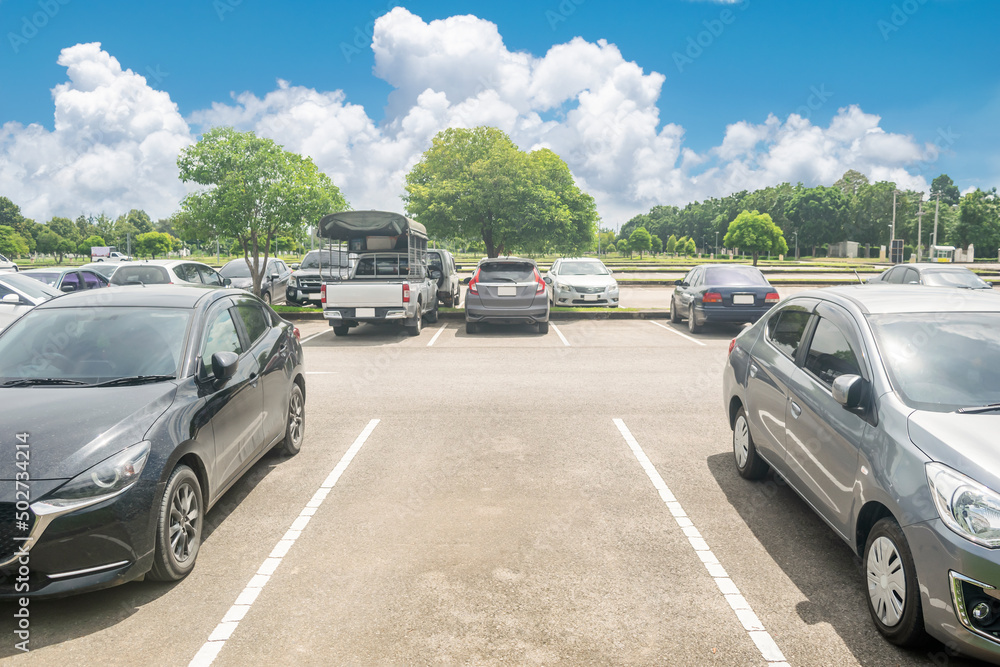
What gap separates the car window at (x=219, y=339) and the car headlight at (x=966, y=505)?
4.01 meters

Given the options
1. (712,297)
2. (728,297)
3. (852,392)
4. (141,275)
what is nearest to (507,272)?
(712,297)

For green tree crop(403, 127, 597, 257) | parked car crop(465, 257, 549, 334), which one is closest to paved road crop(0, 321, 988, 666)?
parked car crop(465, 257, 549, 334)

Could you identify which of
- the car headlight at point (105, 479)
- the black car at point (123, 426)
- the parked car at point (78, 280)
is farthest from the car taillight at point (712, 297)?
the parked car at point (78, 280)

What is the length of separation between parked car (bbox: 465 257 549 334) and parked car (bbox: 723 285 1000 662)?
31.5ft

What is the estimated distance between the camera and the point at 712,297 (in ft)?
48.2

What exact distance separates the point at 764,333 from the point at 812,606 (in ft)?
8.01

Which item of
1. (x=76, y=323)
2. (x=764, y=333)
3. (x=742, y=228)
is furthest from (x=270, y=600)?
(x=742, y=228)

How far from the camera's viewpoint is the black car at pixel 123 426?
3213 millimetres

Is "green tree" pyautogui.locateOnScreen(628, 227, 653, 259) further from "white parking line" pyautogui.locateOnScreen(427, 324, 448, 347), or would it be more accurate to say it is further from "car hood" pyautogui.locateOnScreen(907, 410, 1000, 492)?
"car hood" pyautogui.locateOnScreen(907, 410, 1000, 492)

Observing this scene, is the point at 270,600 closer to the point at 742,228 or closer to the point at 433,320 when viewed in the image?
the point at 433,320

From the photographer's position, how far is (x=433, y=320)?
57.1 ft

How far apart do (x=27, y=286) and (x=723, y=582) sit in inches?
469

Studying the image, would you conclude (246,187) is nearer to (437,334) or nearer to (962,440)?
(437,334)

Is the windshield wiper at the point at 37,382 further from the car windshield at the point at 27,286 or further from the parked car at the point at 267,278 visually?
the parked car at the point at 267,278
